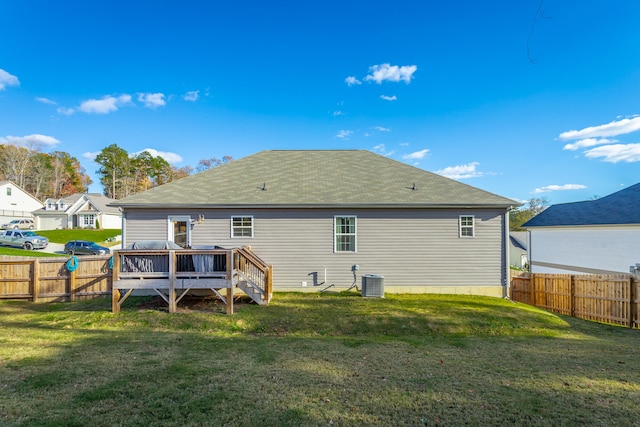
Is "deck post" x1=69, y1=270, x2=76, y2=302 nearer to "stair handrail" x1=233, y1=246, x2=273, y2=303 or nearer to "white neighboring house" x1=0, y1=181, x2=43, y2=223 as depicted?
"stair handrail" x1=233, y1=246, x2=273, y2=303

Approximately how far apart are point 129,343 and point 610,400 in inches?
294

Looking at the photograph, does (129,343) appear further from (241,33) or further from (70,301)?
(241,33)

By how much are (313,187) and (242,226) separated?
311cm

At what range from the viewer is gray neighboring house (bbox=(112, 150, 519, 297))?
34.6ft

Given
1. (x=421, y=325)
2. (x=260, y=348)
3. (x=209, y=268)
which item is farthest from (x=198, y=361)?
(x=421, y=325)

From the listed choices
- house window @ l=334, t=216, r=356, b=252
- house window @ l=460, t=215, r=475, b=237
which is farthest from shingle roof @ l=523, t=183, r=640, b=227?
house window @ l=334, t=216, r=356, b=252

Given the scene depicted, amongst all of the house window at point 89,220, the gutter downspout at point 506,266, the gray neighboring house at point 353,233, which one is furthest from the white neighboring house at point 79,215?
the gutter downspout at point 506,266

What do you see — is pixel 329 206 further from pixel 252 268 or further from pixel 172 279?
pixel 172 279

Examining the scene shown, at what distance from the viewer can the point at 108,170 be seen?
54125 mm

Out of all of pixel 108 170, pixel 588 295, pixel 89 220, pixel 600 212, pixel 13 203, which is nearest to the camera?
pixel 588 295

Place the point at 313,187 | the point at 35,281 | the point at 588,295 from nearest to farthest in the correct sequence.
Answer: the point at 588,295 → the point at 35,281 → the point at 313,187

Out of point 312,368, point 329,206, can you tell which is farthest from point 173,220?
point 312,368

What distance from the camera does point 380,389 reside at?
373cm

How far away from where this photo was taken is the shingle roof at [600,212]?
15.0 metres
